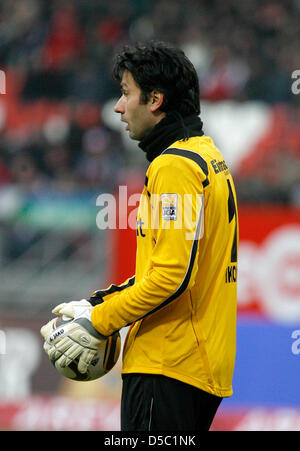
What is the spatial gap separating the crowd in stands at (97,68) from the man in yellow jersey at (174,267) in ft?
14.7

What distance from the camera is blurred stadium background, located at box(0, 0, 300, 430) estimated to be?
239 inches

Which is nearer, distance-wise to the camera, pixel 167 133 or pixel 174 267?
pixel 174 267

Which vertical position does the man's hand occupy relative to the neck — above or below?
below

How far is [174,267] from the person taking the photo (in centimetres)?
279

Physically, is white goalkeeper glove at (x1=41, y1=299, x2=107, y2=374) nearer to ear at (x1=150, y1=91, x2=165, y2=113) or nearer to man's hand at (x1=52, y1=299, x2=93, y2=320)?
man's hand at (x1=52, y1=299, x2=93, y2=320)

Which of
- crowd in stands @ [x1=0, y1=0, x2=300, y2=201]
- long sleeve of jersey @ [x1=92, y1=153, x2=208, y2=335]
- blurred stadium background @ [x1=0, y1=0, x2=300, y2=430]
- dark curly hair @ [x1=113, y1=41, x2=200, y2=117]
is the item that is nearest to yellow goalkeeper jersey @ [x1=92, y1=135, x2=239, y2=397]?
long sleeve of jersey @ [x1=92, y1=153, x2=208, y2=335]

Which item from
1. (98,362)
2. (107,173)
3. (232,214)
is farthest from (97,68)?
(98,362)

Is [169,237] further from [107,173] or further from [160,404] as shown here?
[107,173]

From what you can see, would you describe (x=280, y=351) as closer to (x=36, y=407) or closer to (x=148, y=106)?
(x=36, y=407)

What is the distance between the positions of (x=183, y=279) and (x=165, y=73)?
0.79 metres

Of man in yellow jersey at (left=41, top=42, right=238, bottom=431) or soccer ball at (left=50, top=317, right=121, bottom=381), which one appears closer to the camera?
man in yellow jersey at (left=41, top=42, right=238, bottom=431)

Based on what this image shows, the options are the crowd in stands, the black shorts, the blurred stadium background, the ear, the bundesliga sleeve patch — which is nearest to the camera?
the bundesliga sleeve patch

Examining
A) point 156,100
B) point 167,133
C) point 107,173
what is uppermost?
point 107,173

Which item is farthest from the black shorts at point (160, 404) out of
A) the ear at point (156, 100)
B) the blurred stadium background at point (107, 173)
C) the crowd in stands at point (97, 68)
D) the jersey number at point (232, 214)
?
the crowd in stands at point (97, 68)
